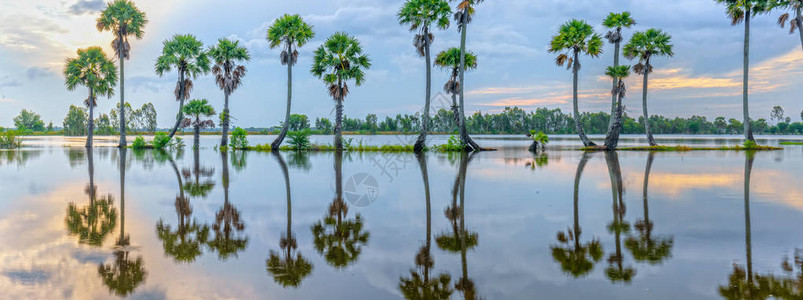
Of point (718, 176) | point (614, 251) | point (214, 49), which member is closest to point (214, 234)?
point (614, 251)

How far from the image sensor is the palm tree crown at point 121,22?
41.3m

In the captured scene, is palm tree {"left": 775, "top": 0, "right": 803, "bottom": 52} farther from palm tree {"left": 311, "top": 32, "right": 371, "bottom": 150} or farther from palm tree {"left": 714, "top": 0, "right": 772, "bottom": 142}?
palm tree {"left": 311, "top": 32, "right": 371, "bottom": 150}

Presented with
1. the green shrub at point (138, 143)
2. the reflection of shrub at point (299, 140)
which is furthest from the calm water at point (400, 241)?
the green shrub at point (138, 143)

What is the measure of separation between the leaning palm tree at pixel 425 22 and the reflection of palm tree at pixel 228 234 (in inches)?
981

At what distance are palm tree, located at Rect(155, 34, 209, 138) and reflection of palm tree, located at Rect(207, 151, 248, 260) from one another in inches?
1446

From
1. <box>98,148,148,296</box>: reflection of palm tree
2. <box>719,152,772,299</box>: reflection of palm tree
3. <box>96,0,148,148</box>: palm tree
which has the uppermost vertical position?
<box>96,0,148,148</box>: palm tree

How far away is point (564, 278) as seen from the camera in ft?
17.6

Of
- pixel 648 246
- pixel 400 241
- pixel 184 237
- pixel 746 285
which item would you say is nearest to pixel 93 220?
pixel 184 237

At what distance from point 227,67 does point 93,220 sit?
3372cm

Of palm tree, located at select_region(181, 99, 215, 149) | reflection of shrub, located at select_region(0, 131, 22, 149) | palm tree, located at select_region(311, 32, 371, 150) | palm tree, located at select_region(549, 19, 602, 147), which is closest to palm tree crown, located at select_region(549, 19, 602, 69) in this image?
palm tree, located at select_region(549, 19, 602, 147)

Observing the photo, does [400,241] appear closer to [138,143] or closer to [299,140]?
[299,140]

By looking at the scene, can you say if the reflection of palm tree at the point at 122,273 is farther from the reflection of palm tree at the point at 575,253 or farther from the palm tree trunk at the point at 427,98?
the palm tree trunk at the point at 427,98

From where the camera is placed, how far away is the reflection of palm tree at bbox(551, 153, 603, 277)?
18.8 ft

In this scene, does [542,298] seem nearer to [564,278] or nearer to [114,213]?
[564,278]
